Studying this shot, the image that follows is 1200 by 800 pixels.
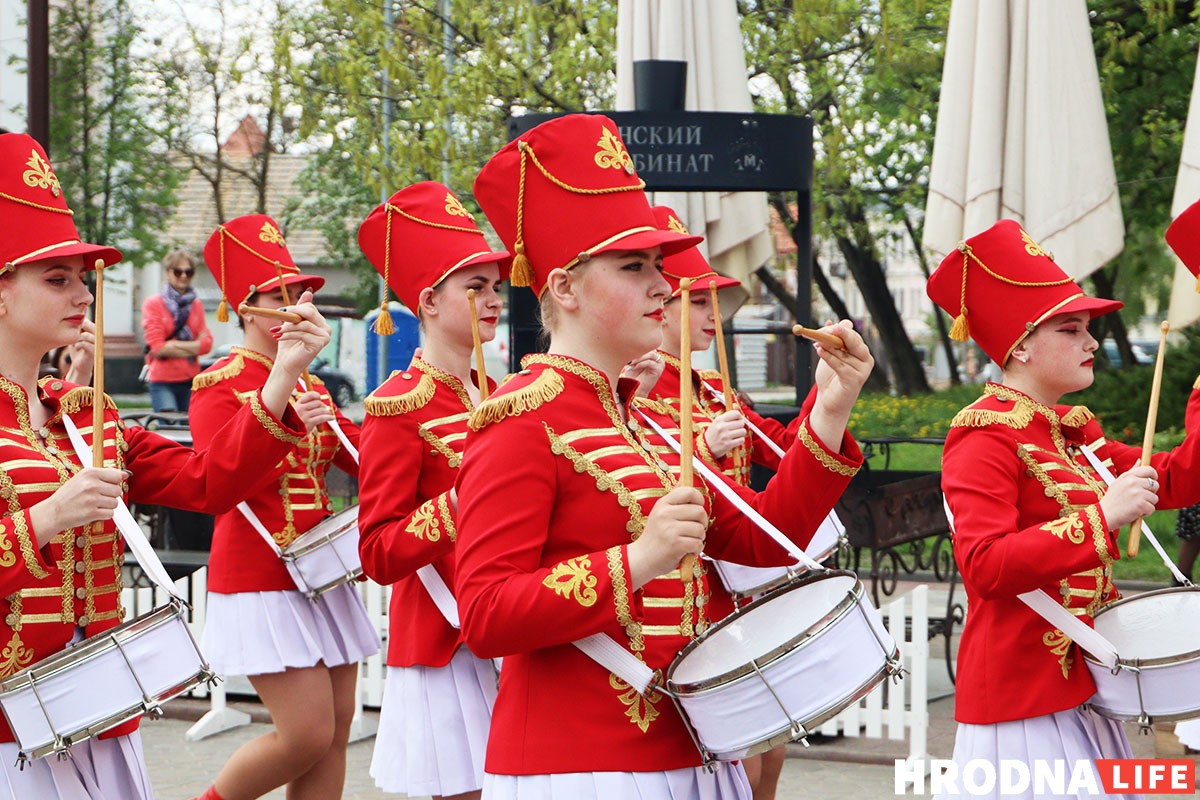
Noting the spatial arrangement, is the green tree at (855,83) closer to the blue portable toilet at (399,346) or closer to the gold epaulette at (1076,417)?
the blue portable toilet at (399,346)

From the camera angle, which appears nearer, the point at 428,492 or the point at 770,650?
the point at 770,650

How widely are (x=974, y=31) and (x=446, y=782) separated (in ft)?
14.2

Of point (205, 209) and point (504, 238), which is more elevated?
point (205, 209)

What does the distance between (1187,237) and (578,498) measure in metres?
2.98

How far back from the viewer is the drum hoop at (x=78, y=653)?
3.79m

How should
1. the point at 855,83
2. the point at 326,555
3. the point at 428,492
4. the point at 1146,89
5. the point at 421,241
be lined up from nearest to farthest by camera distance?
the point at 428,492, the point at 421,241, the point at 326,555, the point at 1146,89, the point at 855,83

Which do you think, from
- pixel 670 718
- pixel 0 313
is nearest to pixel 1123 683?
pixel 670 718

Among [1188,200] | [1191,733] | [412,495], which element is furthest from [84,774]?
[1188,200]

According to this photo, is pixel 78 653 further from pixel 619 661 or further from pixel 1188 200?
pixel 1188 200

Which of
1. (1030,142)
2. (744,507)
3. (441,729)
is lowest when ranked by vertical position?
(441,729)

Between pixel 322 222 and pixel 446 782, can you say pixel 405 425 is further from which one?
pixel 322 222

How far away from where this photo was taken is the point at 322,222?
3147 cm

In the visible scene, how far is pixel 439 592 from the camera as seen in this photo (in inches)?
197

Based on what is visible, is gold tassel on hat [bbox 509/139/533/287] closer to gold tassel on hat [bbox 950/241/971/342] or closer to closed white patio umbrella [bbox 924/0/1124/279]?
gold tassel on hat [bbox 950/241/971/342]
